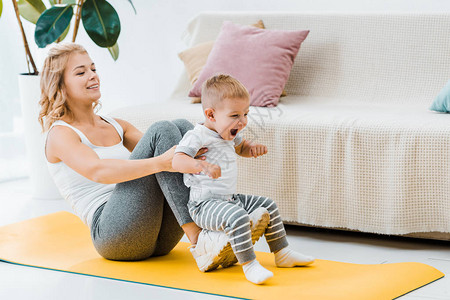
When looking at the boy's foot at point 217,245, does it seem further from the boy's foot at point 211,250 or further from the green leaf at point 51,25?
the green leaf at point 51,25

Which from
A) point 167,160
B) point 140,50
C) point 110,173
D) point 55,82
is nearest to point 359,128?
point 167,160

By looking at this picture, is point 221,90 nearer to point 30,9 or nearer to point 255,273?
point 255,273

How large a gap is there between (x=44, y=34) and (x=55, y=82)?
1086 mm

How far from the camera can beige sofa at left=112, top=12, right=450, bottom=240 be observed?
7.45 feet

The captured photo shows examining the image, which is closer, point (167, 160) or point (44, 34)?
point (167, 160)

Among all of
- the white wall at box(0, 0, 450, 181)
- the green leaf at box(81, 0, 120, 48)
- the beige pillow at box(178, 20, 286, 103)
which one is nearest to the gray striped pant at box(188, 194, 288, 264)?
the beige pillow at box(178, 20, 286, 103)

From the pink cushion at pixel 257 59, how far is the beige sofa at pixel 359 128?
4.8 inches

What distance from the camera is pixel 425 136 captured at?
2232mm

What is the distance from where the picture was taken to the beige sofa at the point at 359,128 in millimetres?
2270

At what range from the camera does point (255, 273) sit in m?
1.84

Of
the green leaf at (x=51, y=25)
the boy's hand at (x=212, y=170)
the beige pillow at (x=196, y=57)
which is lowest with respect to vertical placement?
the boy's hand at (x=212, y=170)

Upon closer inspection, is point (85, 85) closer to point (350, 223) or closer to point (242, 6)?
point (350, 223)

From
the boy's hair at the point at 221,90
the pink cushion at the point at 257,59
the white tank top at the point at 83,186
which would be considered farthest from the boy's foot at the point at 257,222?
the pink cushion at the point at 257,59

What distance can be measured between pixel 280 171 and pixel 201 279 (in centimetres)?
70
